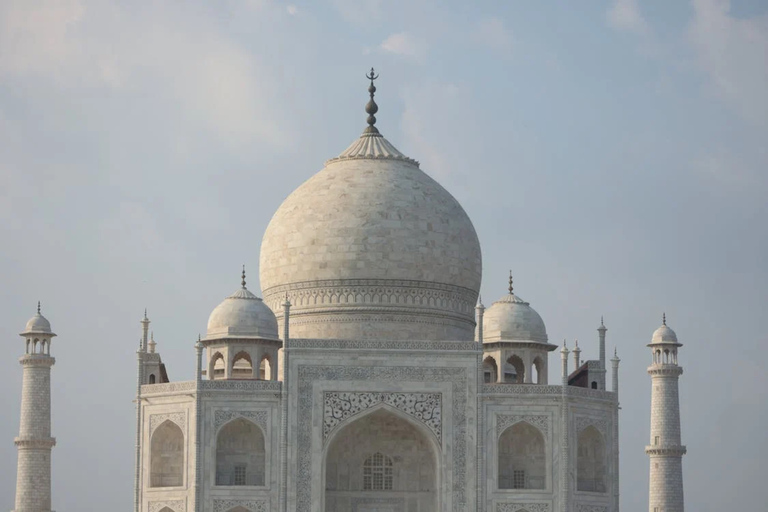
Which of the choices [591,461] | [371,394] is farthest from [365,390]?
[591,461]

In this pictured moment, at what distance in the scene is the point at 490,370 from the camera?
127ft

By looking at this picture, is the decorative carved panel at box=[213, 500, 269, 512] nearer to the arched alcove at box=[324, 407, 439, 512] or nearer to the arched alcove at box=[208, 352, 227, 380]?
the arched alcove at box=[324, 407, 439, 512]

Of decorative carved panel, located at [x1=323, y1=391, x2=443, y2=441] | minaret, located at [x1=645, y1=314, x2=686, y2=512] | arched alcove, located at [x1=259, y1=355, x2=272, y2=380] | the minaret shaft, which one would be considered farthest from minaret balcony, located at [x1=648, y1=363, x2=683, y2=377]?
the minaret shaft

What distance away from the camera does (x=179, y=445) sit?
3647cm

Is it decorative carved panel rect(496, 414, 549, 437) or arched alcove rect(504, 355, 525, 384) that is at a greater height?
arched alcove rect(504, 355, 525, 384)

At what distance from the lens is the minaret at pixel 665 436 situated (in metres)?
41.2

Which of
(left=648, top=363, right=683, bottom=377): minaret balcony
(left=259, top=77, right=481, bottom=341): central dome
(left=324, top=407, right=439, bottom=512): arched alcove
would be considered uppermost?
(left=259, top=77, right=481, bottom=341): central dome

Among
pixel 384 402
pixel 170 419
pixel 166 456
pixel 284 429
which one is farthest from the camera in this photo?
pixel 166 456

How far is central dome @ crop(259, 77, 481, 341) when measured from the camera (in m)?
37.8

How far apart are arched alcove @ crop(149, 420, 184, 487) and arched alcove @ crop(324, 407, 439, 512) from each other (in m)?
2.74

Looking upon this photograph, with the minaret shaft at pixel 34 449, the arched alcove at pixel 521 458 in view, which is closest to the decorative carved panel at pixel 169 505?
the minaret shaft at pixel 34 449

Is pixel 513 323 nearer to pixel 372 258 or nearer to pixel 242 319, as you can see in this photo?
pixel 372 258

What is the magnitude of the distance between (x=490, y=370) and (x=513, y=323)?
155cm

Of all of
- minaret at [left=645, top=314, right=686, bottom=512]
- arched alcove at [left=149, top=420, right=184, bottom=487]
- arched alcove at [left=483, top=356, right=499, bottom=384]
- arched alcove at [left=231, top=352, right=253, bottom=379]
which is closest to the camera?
arched alcove at [left=149, top=420, right=184, bottom=487]
